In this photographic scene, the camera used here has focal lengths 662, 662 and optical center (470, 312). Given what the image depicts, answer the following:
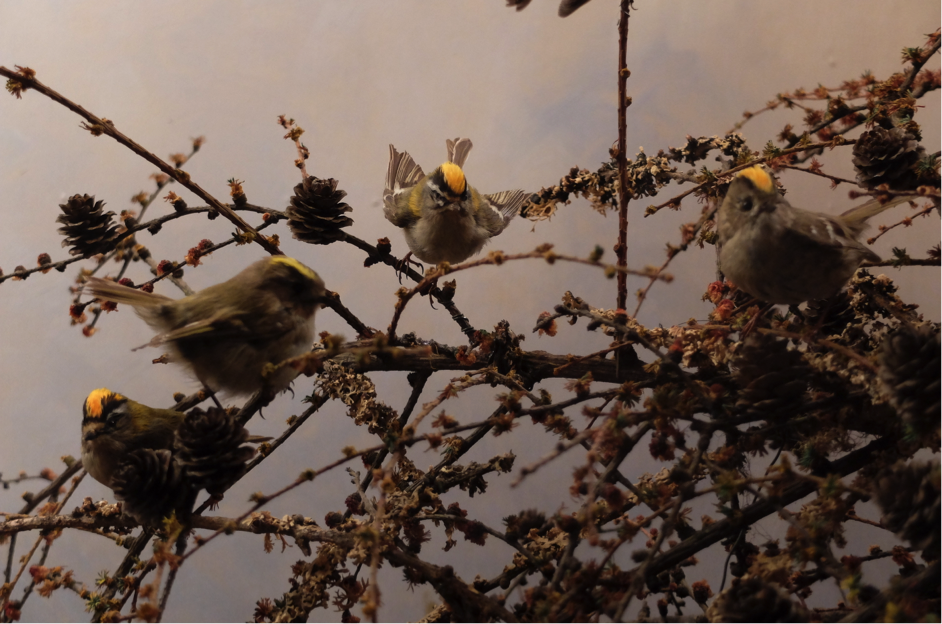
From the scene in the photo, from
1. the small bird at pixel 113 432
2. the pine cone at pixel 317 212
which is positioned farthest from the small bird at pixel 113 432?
the pine cone at pixel 317 212

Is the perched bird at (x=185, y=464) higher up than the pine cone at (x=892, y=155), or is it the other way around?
the pine cone at (x=892, y=155)

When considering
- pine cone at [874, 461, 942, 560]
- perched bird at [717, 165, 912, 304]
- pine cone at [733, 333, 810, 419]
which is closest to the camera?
pine cone at [874, 461, 942, 560]

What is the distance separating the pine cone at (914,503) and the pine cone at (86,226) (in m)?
1.00

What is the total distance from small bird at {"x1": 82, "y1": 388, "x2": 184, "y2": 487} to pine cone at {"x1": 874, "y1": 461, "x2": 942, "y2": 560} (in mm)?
877

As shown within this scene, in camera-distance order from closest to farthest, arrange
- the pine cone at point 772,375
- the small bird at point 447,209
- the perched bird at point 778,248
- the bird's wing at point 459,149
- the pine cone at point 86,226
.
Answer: the pine cone at point 772,375 < the perched bird at point 778,248 < the pine cone at point 86,226 < the small bird at point 447,209 < the bird's wing at point 459,149

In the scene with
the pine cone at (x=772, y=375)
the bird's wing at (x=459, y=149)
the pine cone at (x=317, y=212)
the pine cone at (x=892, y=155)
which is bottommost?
the pine cone at (x=772, y=375)

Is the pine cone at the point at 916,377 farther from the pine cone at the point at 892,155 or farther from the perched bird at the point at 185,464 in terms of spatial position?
the perched bird at the point at 185,464

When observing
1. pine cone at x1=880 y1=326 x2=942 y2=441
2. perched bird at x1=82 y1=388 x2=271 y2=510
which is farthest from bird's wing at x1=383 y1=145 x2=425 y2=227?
pine cone at x1=880 y1=326 x2=942 y2=441

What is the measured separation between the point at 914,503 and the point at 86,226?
1.05 m

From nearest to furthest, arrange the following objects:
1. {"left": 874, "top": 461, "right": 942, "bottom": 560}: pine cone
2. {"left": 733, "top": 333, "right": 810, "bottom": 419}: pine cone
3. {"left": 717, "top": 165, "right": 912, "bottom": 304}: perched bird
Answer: {"left": 874, "top": 461, "right": 942, "bottom": 560}: pine cone < {"left": 733, "top": 333, "right": 810, "bottom": 419}: pine cone < {"left": 717, "top": 165, "right": 912, "bottom": 304}: perched bird

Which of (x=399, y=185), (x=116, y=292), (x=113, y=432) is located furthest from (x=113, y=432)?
(x=399, y=185)

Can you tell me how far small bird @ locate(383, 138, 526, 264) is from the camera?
139 cm

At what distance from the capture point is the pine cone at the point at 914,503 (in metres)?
0.57

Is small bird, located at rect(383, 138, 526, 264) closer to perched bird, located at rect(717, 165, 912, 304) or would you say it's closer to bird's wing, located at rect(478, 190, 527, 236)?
bird's wing, located at rect(478, 190, 527, 236)
